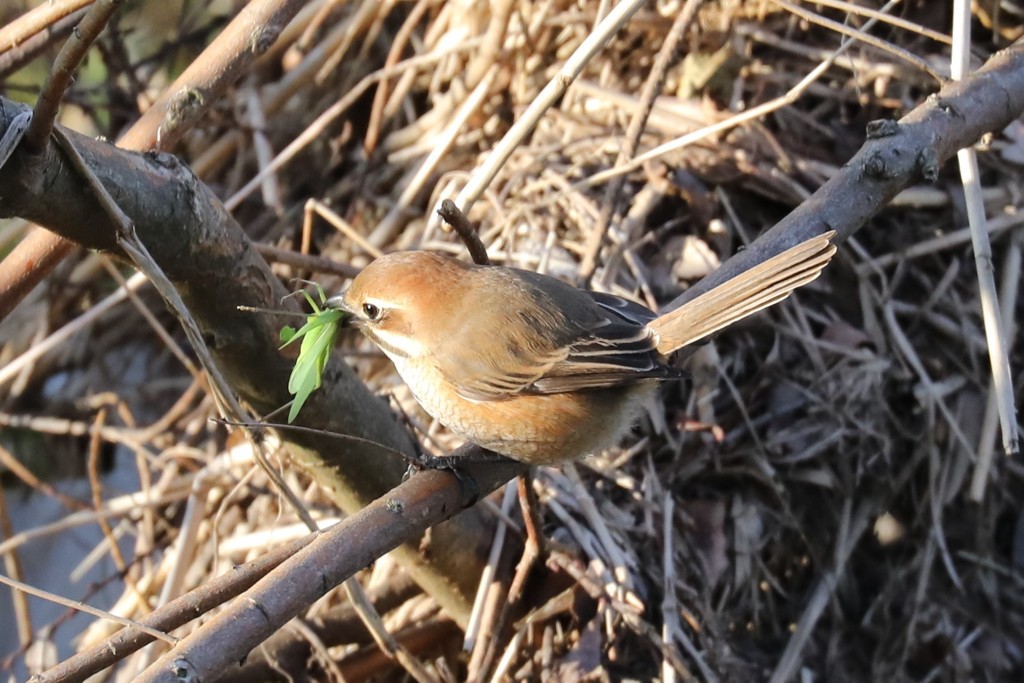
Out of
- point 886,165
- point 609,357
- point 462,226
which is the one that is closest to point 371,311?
point 462,226

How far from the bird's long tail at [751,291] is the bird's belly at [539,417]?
30cm

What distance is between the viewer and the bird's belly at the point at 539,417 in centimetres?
260

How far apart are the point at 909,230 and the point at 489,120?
5.92ft

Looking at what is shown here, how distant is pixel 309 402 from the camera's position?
2502mm

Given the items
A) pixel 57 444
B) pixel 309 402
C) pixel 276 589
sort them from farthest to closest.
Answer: pixel 57 444 → pixel 309 402 → pixel 276 589

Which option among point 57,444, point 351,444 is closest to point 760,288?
point 351,444

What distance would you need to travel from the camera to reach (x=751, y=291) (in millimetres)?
2348

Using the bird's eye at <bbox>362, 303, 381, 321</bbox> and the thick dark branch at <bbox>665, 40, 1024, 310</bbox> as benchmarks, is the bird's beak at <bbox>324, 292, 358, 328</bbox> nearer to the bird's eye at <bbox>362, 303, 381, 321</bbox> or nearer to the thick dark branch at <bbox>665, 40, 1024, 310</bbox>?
the bird's eye at <bbox>362, 303, 381, 321</bbox>

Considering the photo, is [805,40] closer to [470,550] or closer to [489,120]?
[489,120]

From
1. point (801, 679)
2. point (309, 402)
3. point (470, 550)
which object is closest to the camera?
point (309, 402)

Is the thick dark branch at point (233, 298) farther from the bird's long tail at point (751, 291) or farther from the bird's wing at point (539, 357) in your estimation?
the bird's long tail at point (751, 291)

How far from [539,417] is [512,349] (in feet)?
0.73

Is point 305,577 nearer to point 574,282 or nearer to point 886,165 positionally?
point 886,165

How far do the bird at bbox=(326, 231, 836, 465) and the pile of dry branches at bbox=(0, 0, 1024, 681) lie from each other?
0.64 feet
